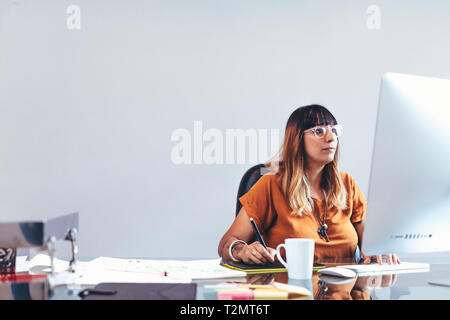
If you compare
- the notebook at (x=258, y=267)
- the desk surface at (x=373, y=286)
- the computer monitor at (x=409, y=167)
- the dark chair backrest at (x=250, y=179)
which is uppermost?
the computer monitor at (x=409, y=167)

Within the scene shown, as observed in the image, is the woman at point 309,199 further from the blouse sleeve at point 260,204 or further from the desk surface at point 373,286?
the desk surface at point 373,286

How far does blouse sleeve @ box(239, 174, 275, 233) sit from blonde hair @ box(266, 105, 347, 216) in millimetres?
66

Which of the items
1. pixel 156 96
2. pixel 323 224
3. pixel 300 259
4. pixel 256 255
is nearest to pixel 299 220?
pixel 323 224

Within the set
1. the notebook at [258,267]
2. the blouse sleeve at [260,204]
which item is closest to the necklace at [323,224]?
the blouse sleeve at [260,204]

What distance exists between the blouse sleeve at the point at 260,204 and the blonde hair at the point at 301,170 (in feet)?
0.22

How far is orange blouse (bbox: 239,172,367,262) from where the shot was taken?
1486 millimetres

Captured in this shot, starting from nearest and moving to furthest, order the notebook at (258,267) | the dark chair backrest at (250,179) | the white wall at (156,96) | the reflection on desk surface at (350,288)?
the reflection on desk surface at (350,288)
the notebook at (258,267)
the dark chair backrest at (250,179)
the white wall at (156,96)

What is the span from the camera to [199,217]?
2.99 meters

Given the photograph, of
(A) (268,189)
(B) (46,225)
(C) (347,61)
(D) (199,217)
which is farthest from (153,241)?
(B) (46,225)

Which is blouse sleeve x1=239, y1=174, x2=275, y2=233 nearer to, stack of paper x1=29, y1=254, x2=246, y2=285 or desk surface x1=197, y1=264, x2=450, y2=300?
stack of paper x1=29, y1=254, x2=246, y2=285

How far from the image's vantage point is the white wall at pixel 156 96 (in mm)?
2928

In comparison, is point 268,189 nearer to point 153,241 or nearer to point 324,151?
point 324,151

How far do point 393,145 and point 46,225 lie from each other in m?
0.69

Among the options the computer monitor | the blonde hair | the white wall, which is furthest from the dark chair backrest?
the white wall
